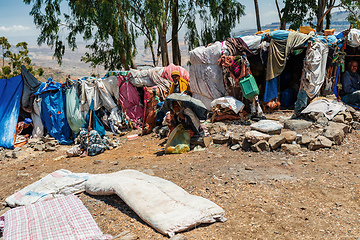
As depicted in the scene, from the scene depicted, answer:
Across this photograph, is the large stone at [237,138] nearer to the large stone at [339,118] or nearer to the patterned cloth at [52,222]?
the large stone at [339,118]

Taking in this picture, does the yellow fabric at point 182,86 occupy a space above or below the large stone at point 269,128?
above

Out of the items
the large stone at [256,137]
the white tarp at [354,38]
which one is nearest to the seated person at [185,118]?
the large stone at [256,137]

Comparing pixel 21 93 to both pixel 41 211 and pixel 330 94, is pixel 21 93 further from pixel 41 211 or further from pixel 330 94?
pixel 330 94

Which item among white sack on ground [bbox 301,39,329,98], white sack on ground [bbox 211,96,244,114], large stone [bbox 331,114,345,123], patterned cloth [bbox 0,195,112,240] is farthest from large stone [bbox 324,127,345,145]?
patterned cloth [bbox 0,195,112,240]

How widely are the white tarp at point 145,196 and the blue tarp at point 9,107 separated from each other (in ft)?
15.9

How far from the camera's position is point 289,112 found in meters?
7.45

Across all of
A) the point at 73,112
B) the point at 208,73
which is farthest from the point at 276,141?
the point at 73,112

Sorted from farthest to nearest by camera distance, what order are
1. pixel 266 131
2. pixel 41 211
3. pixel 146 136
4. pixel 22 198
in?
1. pixel 146 136
2. pixel 266 131
3. pixel 22 198
4. pixel 41 211

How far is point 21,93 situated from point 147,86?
3.87 metres

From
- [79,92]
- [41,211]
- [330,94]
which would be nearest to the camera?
[41,211]

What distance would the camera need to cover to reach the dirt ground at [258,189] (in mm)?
2904

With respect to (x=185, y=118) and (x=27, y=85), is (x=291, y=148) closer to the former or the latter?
(x=185, y=118)

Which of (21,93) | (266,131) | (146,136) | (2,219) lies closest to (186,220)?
(2,219)

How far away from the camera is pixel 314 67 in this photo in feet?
22.4
